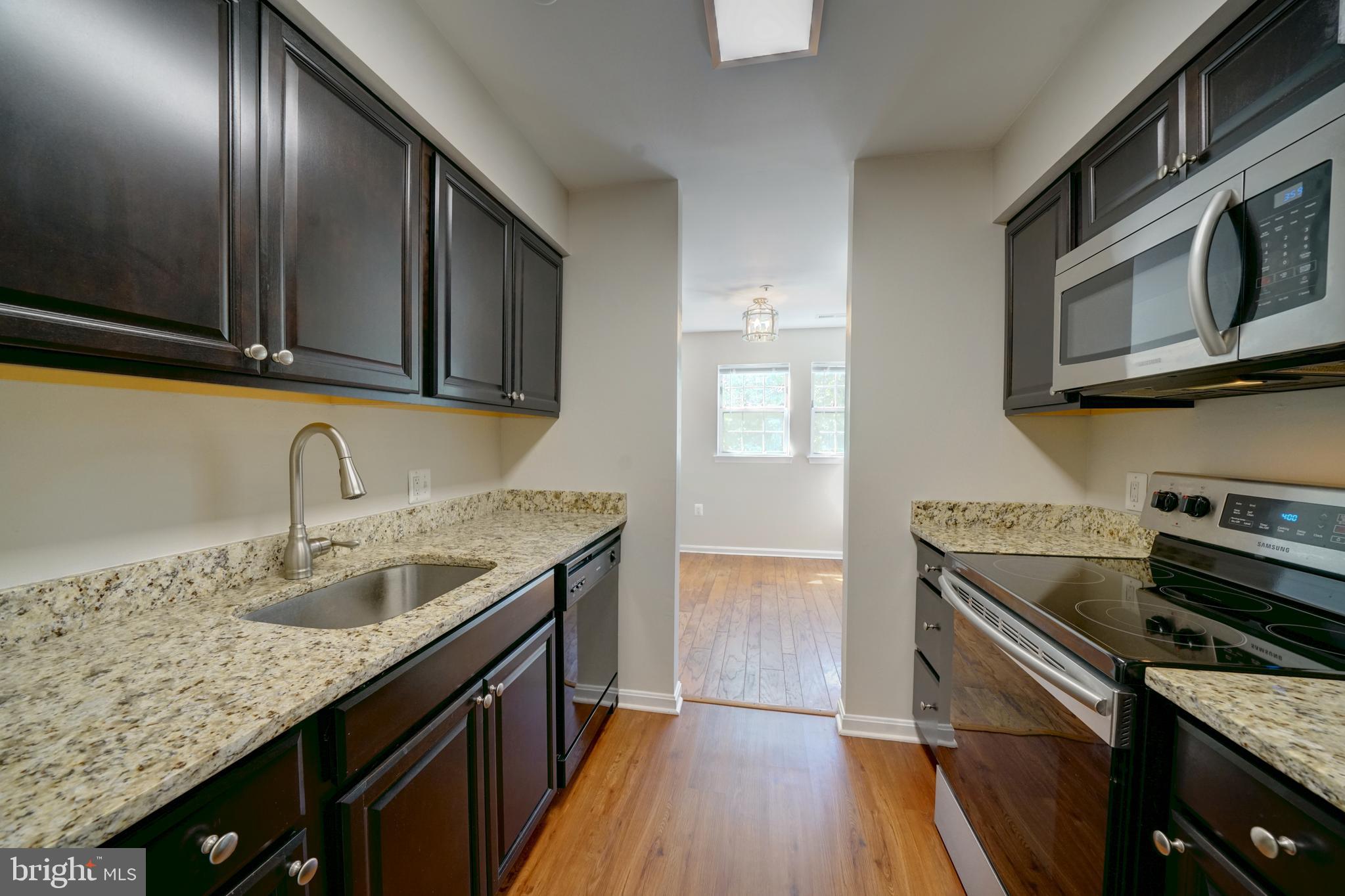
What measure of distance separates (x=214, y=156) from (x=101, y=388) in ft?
1.73

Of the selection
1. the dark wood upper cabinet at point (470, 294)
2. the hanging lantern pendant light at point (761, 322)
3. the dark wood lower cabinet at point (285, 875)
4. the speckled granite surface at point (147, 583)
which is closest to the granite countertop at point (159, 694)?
the speckled granite surface at point (147, 583)

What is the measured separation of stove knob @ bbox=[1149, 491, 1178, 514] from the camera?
1409 millimetres

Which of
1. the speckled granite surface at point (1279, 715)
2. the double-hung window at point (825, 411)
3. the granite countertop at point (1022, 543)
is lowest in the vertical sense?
the speckled granite surface at point (1279, 715)

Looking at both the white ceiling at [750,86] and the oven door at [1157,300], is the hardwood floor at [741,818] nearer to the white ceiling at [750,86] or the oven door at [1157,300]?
the oven door at [1157,300]

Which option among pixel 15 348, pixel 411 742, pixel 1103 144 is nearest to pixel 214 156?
pixel 15 348

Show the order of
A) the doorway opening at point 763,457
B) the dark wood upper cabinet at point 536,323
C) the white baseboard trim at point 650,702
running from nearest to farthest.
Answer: the dark wood upper cabinet at point 536,323 → the white baseboard trim at point 650,702 → the doorway opening at point 763,457

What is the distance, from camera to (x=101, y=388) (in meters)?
0.95

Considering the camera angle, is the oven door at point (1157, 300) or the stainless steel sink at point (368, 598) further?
the stainless steel sink at point (368, 598)

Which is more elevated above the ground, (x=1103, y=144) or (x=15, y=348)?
(x=1103, y=144)

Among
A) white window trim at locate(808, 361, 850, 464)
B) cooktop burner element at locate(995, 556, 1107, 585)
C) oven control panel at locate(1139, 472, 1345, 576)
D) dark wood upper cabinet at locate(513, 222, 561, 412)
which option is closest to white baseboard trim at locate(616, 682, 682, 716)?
dark wood upper cabinet at locate(513, 222, 561, 412)

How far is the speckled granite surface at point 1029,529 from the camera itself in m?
1.57

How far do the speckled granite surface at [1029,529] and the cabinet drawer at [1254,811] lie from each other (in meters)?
0.83

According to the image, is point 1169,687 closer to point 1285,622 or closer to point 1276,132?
point 1285,622

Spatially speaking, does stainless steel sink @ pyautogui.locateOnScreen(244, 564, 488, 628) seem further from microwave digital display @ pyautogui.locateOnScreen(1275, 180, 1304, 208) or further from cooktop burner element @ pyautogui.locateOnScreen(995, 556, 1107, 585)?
microwave digital display @ pyautogui.locateOnScreen(1275, 180, 1304, 208)
